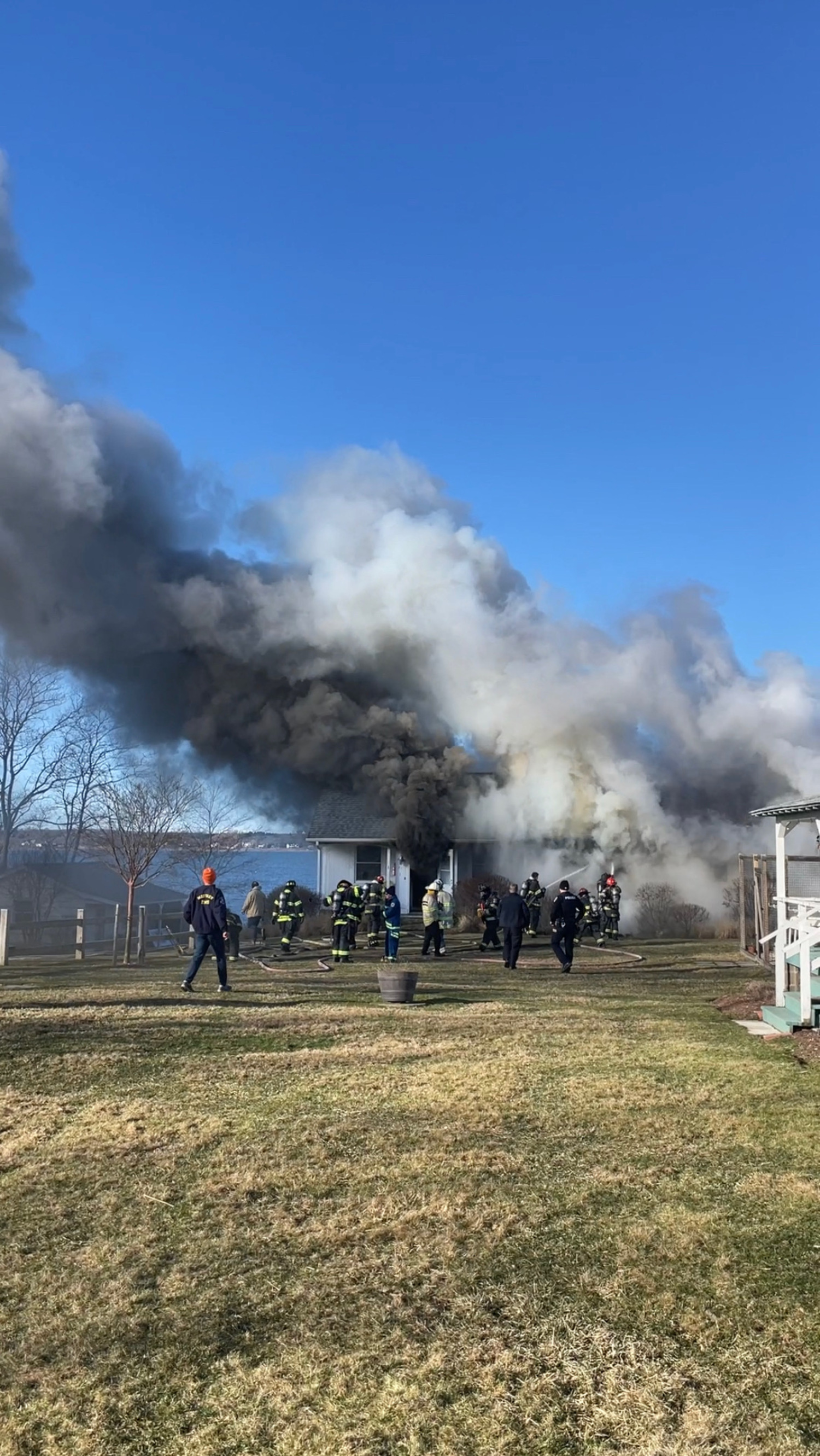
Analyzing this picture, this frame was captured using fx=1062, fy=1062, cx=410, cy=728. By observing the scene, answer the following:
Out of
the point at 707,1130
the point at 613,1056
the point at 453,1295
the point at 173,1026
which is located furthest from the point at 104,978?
the point at 453,1295

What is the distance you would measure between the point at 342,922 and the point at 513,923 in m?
2.89

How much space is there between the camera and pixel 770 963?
16.1 m

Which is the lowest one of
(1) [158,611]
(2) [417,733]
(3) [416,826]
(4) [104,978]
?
(4) [104,978]

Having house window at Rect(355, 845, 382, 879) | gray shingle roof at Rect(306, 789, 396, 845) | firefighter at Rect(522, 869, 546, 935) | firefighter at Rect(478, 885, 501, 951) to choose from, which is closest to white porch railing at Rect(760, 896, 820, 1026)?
firefighter at Rect(478, 885, 501, 951)

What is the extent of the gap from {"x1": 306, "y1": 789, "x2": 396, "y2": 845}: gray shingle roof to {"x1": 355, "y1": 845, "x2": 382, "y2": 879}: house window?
0.77m

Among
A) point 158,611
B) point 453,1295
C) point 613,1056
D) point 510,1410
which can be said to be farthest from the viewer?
point 158,611

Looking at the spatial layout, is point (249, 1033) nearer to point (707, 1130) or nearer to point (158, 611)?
point (707, 1130)

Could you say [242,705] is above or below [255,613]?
below

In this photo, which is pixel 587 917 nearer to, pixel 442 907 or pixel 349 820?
pixel 442 907

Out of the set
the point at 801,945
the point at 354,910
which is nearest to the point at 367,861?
the point at 354,910

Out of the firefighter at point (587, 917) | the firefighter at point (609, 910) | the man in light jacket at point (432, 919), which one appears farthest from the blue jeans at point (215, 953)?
the firefighter at point (609, 910)

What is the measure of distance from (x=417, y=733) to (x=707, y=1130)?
2133cm

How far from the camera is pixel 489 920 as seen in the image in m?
20.6

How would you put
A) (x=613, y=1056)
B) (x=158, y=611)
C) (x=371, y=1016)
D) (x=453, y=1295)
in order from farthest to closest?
(x=158, y=611) → (x=371, y=1016) → (x=613, y=1056) → (x=453, y=1295)
